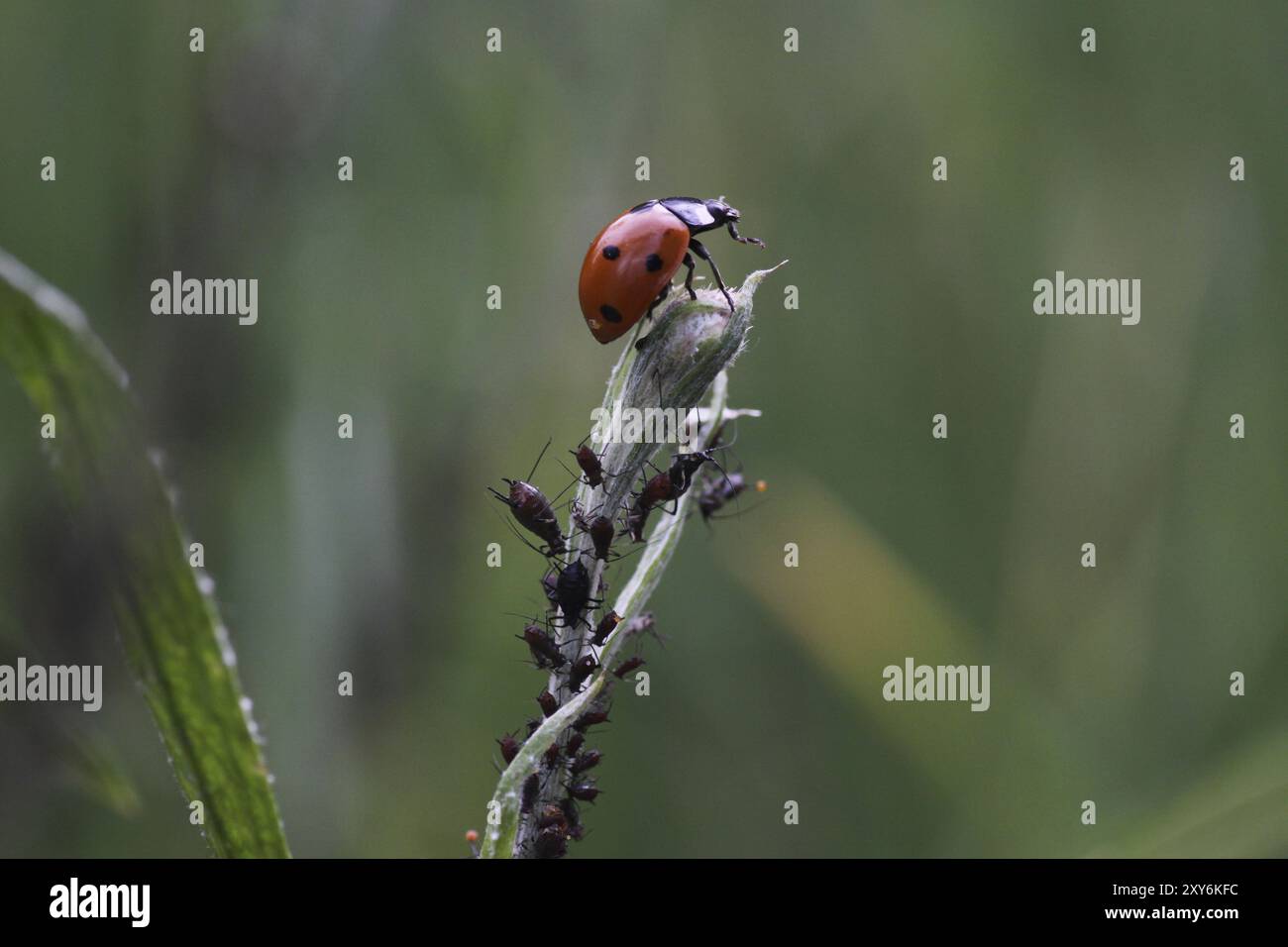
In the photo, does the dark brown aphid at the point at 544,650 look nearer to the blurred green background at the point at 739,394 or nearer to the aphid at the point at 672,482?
the aphid at the point at 672,482

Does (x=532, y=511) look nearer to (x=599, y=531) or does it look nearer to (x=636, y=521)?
(x=636, y=521)

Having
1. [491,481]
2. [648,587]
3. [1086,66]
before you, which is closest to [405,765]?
[491,481]

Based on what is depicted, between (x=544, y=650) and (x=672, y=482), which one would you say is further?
(x=672, y=482)

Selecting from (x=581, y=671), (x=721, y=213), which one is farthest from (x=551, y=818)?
(x=721, y=213)

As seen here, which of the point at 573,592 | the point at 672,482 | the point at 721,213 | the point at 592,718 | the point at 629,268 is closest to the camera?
the point at 573,592

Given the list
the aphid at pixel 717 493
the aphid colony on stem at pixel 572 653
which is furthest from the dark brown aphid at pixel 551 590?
the aphid at pixel 717 493

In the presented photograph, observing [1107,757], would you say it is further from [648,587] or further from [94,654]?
[94,654]

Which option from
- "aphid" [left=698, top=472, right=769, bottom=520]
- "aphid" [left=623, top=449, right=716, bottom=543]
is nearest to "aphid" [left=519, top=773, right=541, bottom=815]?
"aphid" [left=623, top=449, right=716, bottom=543]
